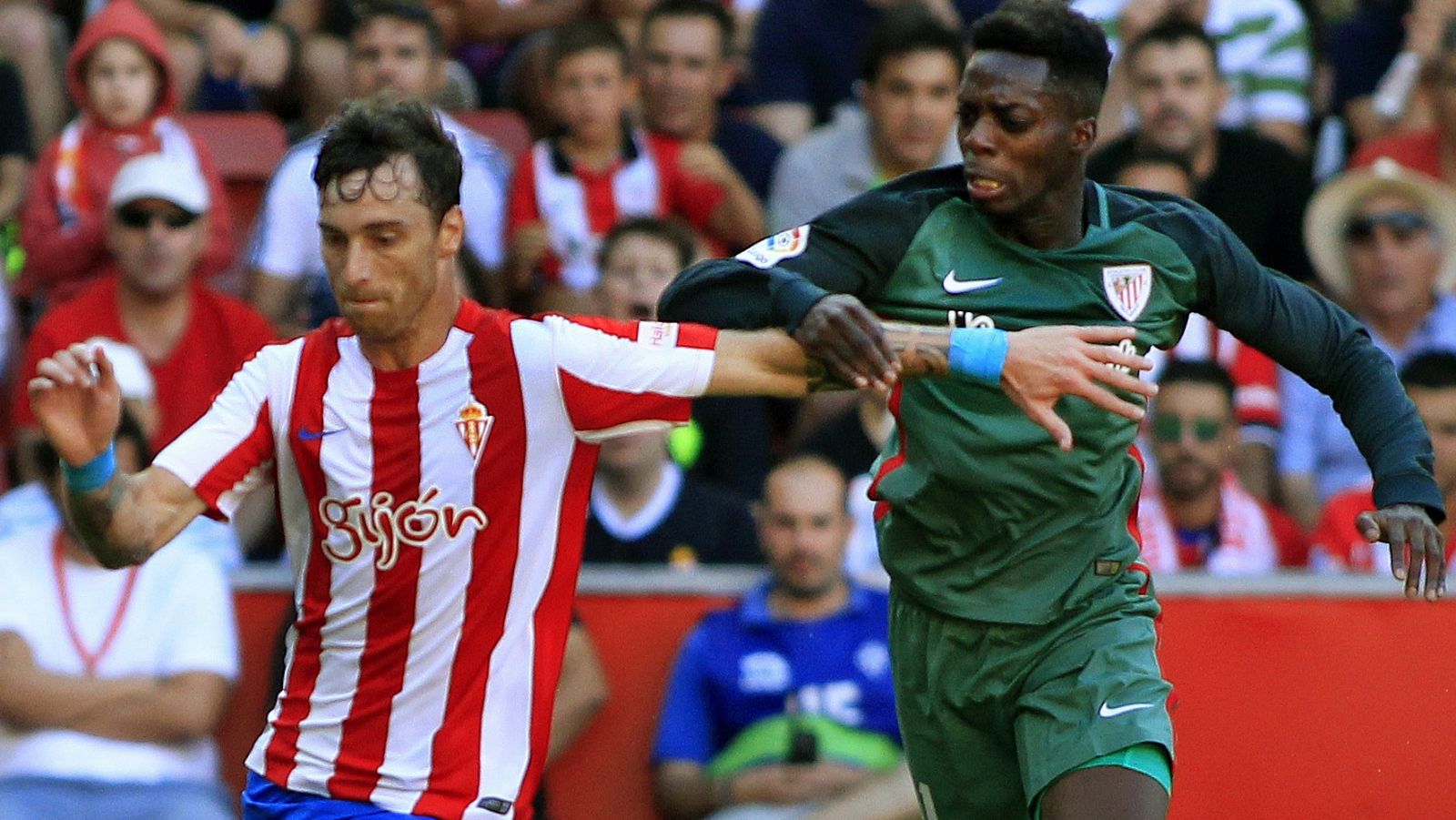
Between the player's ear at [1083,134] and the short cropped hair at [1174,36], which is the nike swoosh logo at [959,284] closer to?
the player's ear at [1083,134]

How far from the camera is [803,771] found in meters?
7.00

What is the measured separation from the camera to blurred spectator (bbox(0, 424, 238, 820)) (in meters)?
6.82

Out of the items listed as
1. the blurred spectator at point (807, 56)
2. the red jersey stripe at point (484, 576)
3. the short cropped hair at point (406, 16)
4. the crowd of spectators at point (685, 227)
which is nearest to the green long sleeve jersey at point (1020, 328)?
the red jersey stripe at point (484, 576)

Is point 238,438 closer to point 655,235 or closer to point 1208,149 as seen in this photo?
point 655,235

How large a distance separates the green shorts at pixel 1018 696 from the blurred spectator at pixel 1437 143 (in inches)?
179

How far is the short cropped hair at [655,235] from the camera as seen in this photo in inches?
331

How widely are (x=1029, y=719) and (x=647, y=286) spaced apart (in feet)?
11.5

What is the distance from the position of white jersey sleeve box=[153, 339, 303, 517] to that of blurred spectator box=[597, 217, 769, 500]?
3.40 m

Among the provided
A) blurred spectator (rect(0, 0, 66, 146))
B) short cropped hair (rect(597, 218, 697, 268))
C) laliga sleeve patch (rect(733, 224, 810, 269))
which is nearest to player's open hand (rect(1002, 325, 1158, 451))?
laliga sleeve patch (rect(733, 224, 810, 269))

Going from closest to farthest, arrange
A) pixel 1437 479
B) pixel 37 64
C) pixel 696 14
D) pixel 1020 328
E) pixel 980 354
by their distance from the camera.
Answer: pixel 980 354, pixel 1020 328, pixel 1437 479, pixel 696 14, pixel 37 64

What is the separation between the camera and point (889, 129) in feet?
29.6

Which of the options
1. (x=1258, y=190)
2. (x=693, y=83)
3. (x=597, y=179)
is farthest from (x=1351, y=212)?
(x=597, y=179)

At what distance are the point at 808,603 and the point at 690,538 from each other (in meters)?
0.73

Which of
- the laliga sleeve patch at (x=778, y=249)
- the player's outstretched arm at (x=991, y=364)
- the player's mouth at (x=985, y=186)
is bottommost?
the player's outstretched arm at (x=991, y=364)
